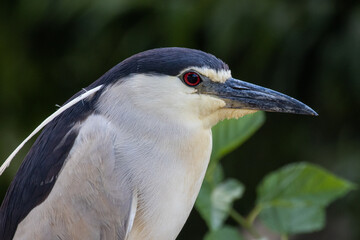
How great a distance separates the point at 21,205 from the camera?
140 cm

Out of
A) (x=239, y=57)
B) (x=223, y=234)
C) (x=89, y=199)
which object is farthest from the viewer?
(x=239, y=57)

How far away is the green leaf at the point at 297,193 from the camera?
150cm

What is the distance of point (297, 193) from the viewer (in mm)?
1497

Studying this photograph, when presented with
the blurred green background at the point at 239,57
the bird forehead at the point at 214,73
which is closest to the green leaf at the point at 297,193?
the bird forehead at the point at 214,73

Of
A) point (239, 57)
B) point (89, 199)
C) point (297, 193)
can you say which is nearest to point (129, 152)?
point (89, 199)

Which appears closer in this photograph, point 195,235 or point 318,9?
point 318,9

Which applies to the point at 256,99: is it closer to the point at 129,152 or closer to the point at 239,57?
the point at 129,152

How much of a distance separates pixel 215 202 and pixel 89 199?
32 centimetres

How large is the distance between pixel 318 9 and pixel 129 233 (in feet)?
7.82

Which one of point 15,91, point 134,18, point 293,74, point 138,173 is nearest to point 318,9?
point 293,74

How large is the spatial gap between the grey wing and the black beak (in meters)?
0.28

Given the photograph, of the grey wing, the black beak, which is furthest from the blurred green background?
the grey wing

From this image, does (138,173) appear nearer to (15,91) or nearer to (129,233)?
(129,233)

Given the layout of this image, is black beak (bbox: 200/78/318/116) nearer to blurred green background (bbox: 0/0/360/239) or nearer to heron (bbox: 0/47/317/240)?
heron (bbox: 0/47/317/240)
